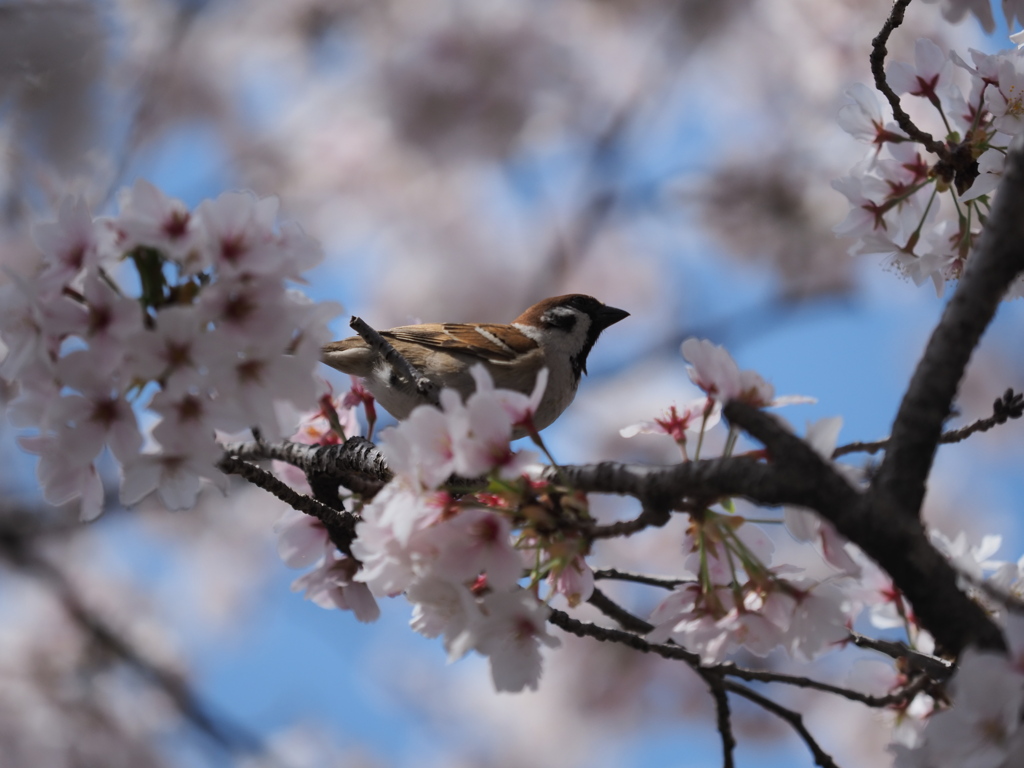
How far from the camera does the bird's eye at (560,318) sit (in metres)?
3.14

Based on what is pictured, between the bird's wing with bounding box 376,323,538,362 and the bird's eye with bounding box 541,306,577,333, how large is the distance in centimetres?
22

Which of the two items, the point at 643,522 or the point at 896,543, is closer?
the point at 896,543

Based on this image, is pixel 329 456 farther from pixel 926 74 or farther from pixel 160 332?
pixel 926 74

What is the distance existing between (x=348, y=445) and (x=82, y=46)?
235 centimetres

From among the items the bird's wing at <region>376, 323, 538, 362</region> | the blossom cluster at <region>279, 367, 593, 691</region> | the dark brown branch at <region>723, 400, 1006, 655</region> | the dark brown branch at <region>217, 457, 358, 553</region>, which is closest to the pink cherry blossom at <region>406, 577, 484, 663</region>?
the blossom cluster at <region>279, 367, 593, 691</region>

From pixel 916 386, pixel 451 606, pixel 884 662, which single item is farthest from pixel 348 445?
pixel 884 662

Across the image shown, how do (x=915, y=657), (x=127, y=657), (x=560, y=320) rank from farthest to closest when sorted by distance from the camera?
(x=127, y=657)
(x=560, y=320)
(x=915, y=657)

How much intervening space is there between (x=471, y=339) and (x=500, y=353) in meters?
0.10

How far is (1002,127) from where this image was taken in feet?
5.16

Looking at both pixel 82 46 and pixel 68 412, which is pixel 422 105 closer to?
pixel 82 46

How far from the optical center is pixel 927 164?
172cm

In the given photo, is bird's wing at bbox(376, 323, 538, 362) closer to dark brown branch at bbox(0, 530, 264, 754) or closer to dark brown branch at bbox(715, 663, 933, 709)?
dark brown branch at bbox(715, 663, 933, 709)

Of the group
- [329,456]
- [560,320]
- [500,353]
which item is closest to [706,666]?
[329,456]

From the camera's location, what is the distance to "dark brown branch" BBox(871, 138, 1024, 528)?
0.96 metres
